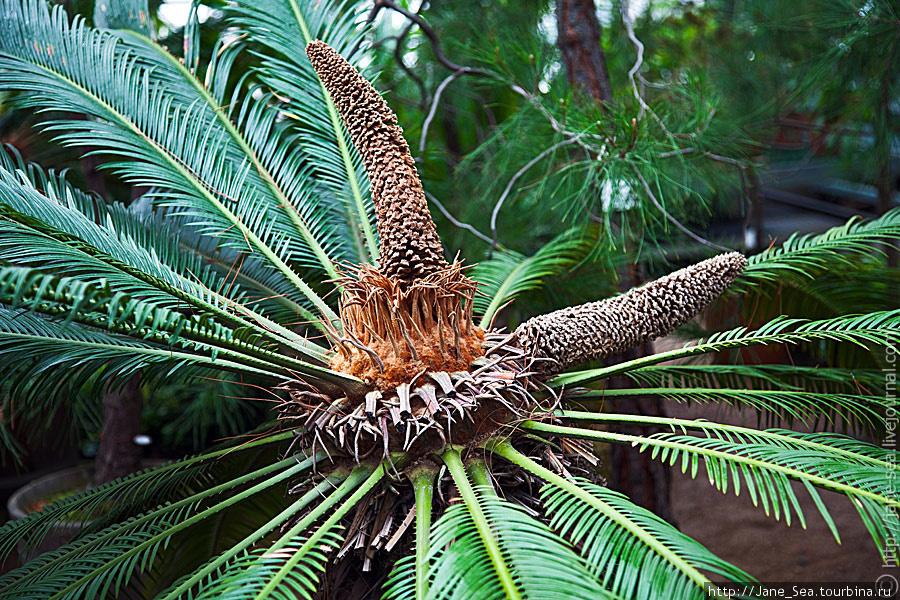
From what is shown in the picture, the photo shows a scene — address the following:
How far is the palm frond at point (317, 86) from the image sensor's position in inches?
74.9

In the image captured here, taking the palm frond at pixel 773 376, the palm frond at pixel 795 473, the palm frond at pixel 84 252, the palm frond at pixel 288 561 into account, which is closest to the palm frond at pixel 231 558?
the palm frond at pixel 288 561

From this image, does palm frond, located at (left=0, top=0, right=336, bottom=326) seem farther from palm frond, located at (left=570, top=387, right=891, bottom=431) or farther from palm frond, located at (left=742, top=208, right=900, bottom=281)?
palm frond, located at (left=742, top=208, right=900, bottom=281)

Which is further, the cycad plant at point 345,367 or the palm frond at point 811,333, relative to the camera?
the palm frond at point 811,333

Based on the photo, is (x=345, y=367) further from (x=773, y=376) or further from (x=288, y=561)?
(x=773, y=376)

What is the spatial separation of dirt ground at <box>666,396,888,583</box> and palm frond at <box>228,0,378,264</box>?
143 centimetres

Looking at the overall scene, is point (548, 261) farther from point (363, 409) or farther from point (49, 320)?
point (49, 320)

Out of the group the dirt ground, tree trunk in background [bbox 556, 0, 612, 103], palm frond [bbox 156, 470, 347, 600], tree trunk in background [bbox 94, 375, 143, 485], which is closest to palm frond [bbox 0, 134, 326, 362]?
palm frond [bbox 156, 470, 347, 600]

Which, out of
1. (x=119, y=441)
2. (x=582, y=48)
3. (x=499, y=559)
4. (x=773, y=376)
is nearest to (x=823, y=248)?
(x=773, y=376)

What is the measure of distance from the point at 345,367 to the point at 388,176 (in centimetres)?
43

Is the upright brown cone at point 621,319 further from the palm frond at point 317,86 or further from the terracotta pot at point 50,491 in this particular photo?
the terracotta pot at point 50,491

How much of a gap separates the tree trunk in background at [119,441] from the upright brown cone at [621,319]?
1583mm

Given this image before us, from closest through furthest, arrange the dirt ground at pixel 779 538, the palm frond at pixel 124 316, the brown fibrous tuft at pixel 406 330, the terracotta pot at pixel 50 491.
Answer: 1. the palm frond at pixel 124 316
2. the brown fibrous tuft at pixel 406 330
3. the terracotta pot at pixel 50 491
4. the dirt ground at pixel 779 538

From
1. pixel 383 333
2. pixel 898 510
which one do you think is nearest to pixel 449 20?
pixel 383 333

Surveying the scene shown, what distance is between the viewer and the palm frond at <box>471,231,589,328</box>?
1841 mm
